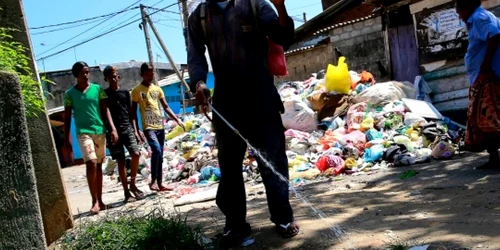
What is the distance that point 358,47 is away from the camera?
11242mm

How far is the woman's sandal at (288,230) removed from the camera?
9.03 ft

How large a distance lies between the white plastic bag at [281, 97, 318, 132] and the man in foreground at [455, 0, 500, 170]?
430cm

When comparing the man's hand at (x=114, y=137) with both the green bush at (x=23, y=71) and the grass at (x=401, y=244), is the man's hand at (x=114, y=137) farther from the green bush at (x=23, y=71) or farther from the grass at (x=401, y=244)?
the grass at (x=401, y=244)

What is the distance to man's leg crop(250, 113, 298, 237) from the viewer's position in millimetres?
2786

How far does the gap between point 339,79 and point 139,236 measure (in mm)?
6504

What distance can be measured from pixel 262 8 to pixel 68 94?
287 cm

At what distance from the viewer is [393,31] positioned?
9.80 m

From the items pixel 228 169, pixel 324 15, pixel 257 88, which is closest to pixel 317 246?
pixel 228 169

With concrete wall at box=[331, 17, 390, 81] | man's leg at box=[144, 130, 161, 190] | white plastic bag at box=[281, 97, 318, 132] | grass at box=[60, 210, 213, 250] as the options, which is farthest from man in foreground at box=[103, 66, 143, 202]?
concrete wall at box=[331, 17, 390, 81]

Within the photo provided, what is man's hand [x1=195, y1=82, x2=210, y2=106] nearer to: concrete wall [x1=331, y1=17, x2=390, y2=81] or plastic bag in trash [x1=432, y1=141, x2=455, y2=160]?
plastic bag in trash [x1=432, y1=141, x2=455, y2=160]

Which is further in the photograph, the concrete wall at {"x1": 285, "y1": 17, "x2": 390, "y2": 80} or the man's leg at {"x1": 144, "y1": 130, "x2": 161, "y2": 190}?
the concrete wall at {"x1": 285, "y1": 17, "x2": 390, "y2": 80}

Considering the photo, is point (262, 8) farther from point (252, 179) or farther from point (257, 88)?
point (252, 179)

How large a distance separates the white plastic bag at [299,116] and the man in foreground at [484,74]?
430 centimetres

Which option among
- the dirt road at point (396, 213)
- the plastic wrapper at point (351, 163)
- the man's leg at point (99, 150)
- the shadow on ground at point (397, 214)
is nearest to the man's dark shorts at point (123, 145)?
the man's leg at point (99, 150)
